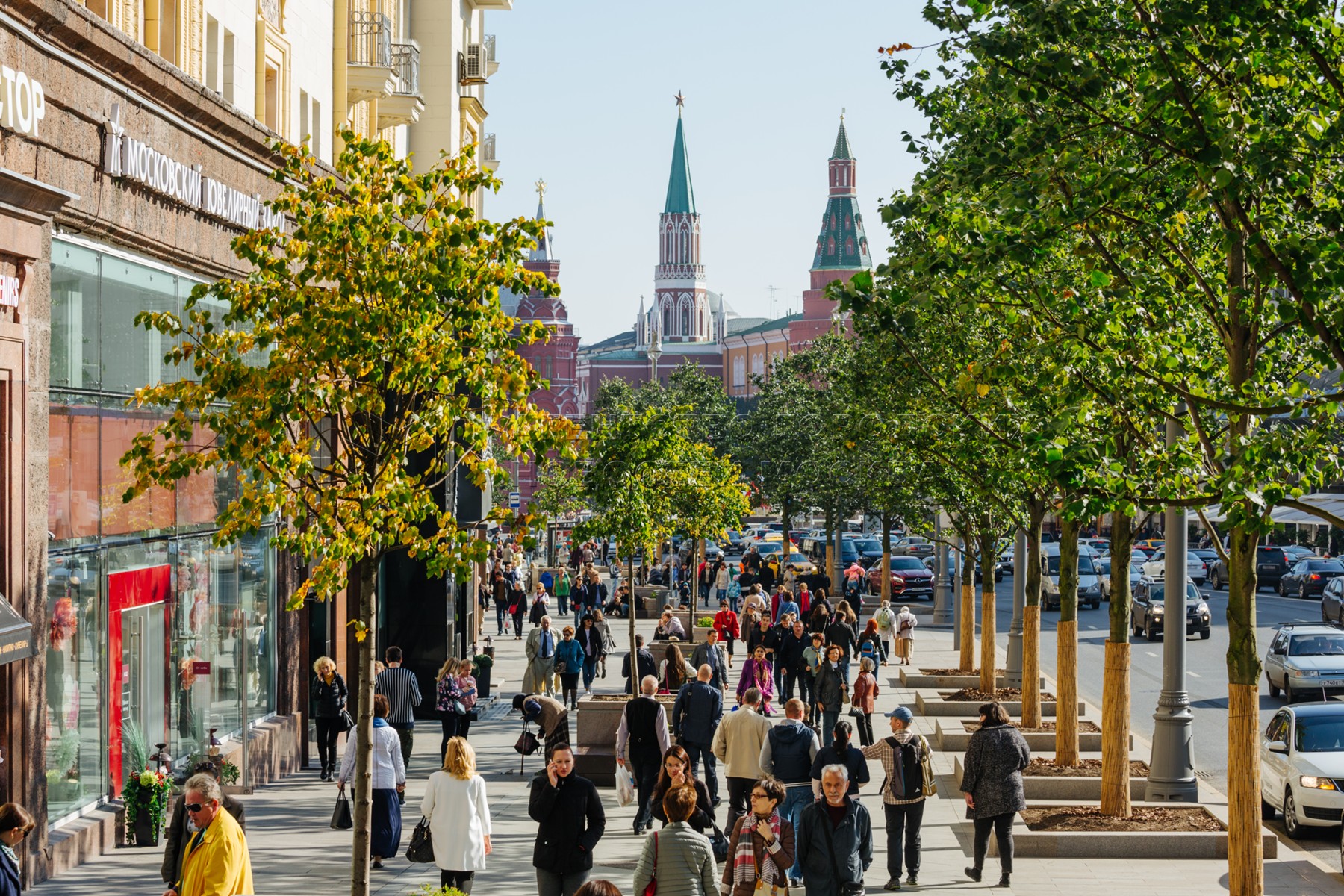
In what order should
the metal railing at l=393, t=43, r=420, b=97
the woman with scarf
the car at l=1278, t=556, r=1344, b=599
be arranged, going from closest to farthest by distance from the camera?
the woman with scarf
the metal railing at l=393, t=43, r=420, b=97
the car at l=1278, t=556, r=1344, b=599

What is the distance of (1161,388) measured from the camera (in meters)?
11.7

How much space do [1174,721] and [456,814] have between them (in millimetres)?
8785

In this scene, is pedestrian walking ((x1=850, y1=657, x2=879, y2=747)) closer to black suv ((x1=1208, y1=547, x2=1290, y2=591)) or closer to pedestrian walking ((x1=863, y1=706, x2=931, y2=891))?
pedestrian walking ((x1=863, y1=706, x2=931, y2=891))

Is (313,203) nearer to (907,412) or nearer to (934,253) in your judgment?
(934,253)

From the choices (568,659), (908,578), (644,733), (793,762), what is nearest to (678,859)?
(793,762)

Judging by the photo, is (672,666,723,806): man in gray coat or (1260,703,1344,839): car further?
(1260,703,1344,839): car

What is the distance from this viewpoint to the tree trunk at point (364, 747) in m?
10.9

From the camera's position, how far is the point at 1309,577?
2281 inches

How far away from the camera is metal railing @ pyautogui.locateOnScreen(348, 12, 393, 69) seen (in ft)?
85.3

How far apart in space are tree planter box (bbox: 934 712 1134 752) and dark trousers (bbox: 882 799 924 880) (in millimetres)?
6417

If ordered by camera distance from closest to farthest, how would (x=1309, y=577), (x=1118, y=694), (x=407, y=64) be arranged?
(x=1118, y=694) → (x=407, y=64) → (x=1309, y=577)

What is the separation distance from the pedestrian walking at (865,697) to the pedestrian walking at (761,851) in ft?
36.3

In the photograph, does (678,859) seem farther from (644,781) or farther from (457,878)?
(644,781)

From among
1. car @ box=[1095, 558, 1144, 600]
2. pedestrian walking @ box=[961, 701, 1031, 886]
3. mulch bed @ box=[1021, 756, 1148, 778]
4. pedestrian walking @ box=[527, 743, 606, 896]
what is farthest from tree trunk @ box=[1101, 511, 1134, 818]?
car @ box=[1095, 558, 1144, 600]
